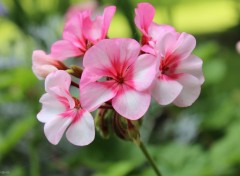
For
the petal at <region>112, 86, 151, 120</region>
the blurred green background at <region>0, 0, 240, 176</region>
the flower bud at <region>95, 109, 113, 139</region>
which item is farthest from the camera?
the blurred green background at <region>0, 0, 240, 176</region>

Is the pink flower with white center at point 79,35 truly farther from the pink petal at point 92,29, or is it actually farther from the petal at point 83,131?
the petal at point 83,131

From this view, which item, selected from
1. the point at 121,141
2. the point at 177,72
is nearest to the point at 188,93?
the point at 177,72

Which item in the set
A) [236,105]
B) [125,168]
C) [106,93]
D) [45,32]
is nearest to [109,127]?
[106,93]

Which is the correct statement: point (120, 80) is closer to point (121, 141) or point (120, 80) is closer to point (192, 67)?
point (192, 67)

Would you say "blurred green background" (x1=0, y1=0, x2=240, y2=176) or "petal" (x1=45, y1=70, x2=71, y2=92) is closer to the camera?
"petal" (x1=45, y1=70, x2=71, y2=92)

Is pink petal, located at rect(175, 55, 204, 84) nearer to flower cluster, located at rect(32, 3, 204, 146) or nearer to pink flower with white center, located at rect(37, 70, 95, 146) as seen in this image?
flower cluster, located at rect(32, 3, 204, 146)

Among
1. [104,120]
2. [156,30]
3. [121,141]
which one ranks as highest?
[156,30]

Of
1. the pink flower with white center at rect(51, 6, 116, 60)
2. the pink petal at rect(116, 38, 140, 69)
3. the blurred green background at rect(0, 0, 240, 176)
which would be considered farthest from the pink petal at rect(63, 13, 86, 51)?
the blurred green background at rect(0, 0, 240, 176)

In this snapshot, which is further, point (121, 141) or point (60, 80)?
point (121, 141)
